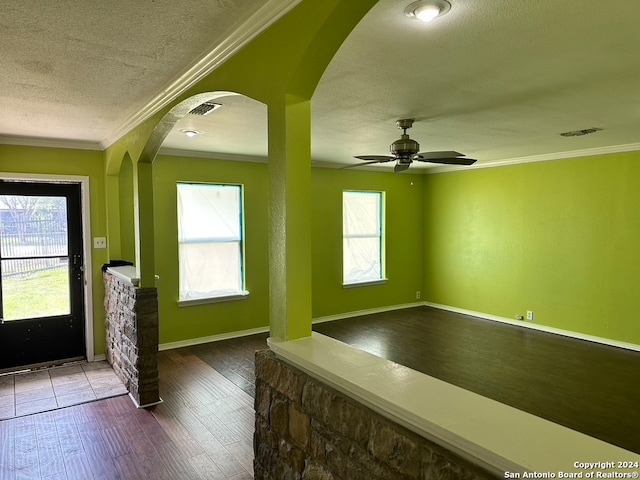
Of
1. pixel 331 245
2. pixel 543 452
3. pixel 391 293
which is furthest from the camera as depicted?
pixel 391 293

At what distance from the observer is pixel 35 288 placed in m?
4.59

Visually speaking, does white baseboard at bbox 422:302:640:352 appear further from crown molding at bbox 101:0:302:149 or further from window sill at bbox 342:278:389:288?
crown molding at bbox 101:0:302:149

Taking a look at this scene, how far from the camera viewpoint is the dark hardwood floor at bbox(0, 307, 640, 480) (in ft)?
9.30

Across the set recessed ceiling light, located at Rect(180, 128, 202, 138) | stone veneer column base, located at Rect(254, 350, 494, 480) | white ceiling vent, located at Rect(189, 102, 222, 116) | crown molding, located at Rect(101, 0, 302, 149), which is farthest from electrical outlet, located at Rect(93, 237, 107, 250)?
stone veneer column base, located at Rect(254, 350, 494, 480)

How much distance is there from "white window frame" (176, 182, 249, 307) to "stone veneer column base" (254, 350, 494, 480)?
375 cm

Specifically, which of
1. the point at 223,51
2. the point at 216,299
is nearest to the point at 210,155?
the point at 216,299

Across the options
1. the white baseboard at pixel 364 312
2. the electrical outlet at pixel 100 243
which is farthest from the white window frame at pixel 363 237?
the electrical outlet at pixel 100 243

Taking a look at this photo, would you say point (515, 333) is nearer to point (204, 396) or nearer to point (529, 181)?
point (529, 181)

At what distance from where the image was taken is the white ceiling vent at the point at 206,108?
3168 millimetres

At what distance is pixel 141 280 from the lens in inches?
143

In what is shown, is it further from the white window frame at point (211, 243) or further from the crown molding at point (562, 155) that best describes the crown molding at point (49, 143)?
the crown molding at point (562, 155)

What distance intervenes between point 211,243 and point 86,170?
5.69 feet

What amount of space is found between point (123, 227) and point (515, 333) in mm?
5421

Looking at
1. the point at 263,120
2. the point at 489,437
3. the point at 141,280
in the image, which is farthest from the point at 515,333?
the point at 489,437
